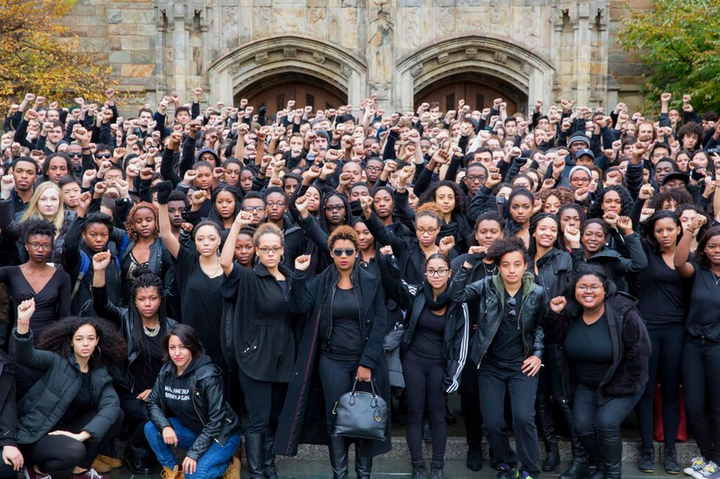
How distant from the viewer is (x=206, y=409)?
261 inches

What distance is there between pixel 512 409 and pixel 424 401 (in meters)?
0.66

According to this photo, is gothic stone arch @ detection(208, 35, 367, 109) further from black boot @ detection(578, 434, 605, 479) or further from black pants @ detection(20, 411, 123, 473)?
black pants @ detection(20, 411, 123, 473)

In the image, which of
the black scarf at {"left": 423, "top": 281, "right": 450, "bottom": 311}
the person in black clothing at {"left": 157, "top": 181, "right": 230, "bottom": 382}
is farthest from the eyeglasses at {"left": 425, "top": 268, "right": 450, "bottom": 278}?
the person in black clothing at {"left": 157, "top": 181, "right": 230, "bottom": 382}

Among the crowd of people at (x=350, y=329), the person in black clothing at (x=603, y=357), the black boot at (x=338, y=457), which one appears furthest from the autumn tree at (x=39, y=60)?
the person in black clothing at (x=603, y=357)

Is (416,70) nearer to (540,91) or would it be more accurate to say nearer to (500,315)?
(540,91)

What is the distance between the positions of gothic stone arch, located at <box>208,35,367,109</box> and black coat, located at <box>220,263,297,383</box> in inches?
523

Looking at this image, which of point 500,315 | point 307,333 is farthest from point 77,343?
point 500,315

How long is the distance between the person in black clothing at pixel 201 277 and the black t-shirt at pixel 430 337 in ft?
5.05

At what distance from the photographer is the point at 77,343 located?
257 inches

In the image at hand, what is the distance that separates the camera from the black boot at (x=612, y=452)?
21.6ft

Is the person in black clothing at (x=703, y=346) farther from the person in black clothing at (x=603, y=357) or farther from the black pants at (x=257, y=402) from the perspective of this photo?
the black pants at (x=257, y=402)

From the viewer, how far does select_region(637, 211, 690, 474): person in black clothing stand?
707cm

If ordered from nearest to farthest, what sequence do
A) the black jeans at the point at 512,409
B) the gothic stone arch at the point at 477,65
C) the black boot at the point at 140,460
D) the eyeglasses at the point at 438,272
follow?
the black jeans at the point at 512,409 → the eyeglasses at the point at 438,272 → the black boot at the point at 140,460 → the gothic stone arch at the point at 477,65

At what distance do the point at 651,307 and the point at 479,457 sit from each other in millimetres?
1801
